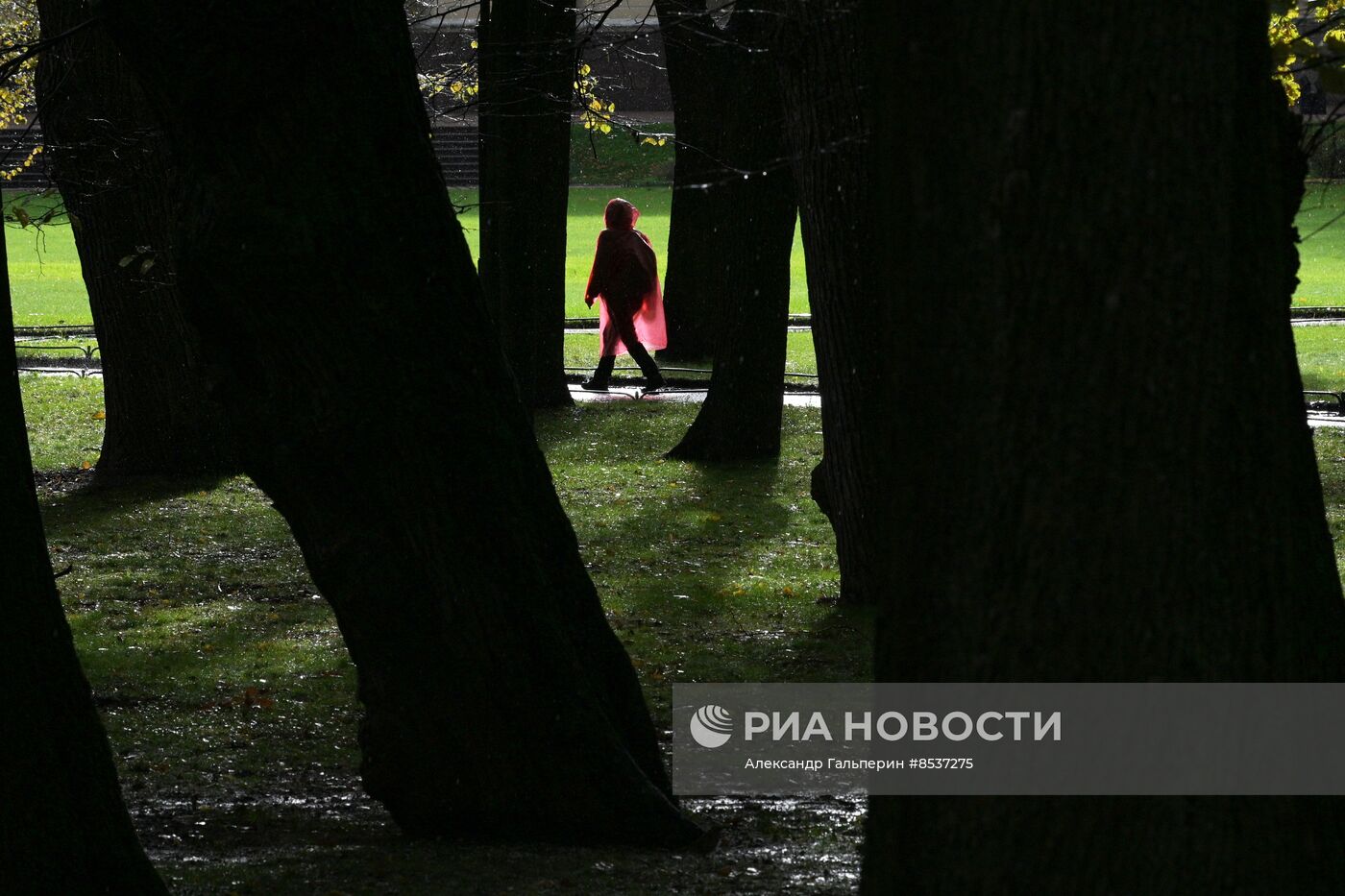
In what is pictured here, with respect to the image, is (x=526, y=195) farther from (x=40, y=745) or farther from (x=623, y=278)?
(x=40, y=745)

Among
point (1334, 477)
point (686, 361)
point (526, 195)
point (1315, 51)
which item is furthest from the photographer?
point (686, 361)

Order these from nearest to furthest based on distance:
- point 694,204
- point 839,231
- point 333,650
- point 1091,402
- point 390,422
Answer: point 1091,402, point 390,422, point 839,231, point 333,650, point 694,204

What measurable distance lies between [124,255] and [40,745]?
8728 millimetres

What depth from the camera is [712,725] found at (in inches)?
256

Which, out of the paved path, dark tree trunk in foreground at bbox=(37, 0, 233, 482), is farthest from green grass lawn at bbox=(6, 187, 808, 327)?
dark tree trunk in foreground at bbox=(37, 0, 233, 482)

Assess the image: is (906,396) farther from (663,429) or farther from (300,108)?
(663,429)

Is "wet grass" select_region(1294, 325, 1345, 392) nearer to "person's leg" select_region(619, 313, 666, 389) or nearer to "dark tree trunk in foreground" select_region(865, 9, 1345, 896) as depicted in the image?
"person's leg" select_region(619, 313, 666, 389)

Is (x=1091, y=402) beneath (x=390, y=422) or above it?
above

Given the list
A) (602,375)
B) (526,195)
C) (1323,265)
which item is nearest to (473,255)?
(602,375)

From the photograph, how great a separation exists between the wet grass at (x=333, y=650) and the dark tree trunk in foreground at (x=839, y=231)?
782 millimetres

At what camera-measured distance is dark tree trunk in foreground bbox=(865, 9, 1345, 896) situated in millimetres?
2738

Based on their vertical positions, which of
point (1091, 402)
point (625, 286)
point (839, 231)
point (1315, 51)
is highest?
point (1315, 51)

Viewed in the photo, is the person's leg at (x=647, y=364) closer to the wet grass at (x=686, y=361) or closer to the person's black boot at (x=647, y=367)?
the person's black boot at (x=647, y=367)

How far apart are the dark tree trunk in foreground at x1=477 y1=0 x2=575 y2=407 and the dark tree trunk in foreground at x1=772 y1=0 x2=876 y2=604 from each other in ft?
18.4
